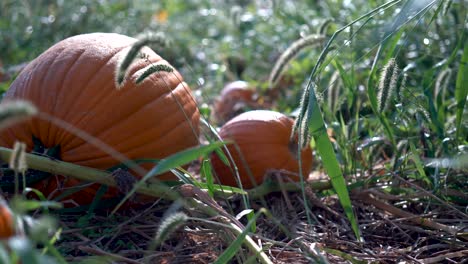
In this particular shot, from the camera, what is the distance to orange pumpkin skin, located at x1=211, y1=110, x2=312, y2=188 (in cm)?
272

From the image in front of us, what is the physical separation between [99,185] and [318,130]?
0.77 m

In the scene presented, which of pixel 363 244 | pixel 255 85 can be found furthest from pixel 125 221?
pixel 255 85

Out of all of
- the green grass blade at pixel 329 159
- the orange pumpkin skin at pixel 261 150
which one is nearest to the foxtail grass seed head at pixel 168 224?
the green grass blade at pixel 329 159

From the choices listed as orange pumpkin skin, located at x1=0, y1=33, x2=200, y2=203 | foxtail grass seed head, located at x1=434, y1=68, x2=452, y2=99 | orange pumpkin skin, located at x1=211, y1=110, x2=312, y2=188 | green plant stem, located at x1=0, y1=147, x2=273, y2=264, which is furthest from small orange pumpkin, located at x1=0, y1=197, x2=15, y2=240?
foxtail grass seed head, located at x1=434, y1=68, x2=452, y2=99

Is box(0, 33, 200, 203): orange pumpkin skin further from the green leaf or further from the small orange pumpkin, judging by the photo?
the small orange pumpkin

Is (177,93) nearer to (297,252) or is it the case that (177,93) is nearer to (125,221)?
(125,221)

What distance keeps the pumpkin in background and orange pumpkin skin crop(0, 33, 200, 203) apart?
5.52ft

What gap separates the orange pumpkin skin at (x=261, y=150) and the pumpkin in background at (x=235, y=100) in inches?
51.9

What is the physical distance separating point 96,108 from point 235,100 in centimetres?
201

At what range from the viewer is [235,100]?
14.0 ft

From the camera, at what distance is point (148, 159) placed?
2254mm

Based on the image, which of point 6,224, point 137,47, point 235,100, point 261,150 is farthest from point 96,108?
point 235,100

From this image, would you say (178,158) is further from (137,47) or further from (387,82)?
(387,82)

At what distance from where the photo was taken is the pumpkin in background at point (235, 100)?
4.15m
